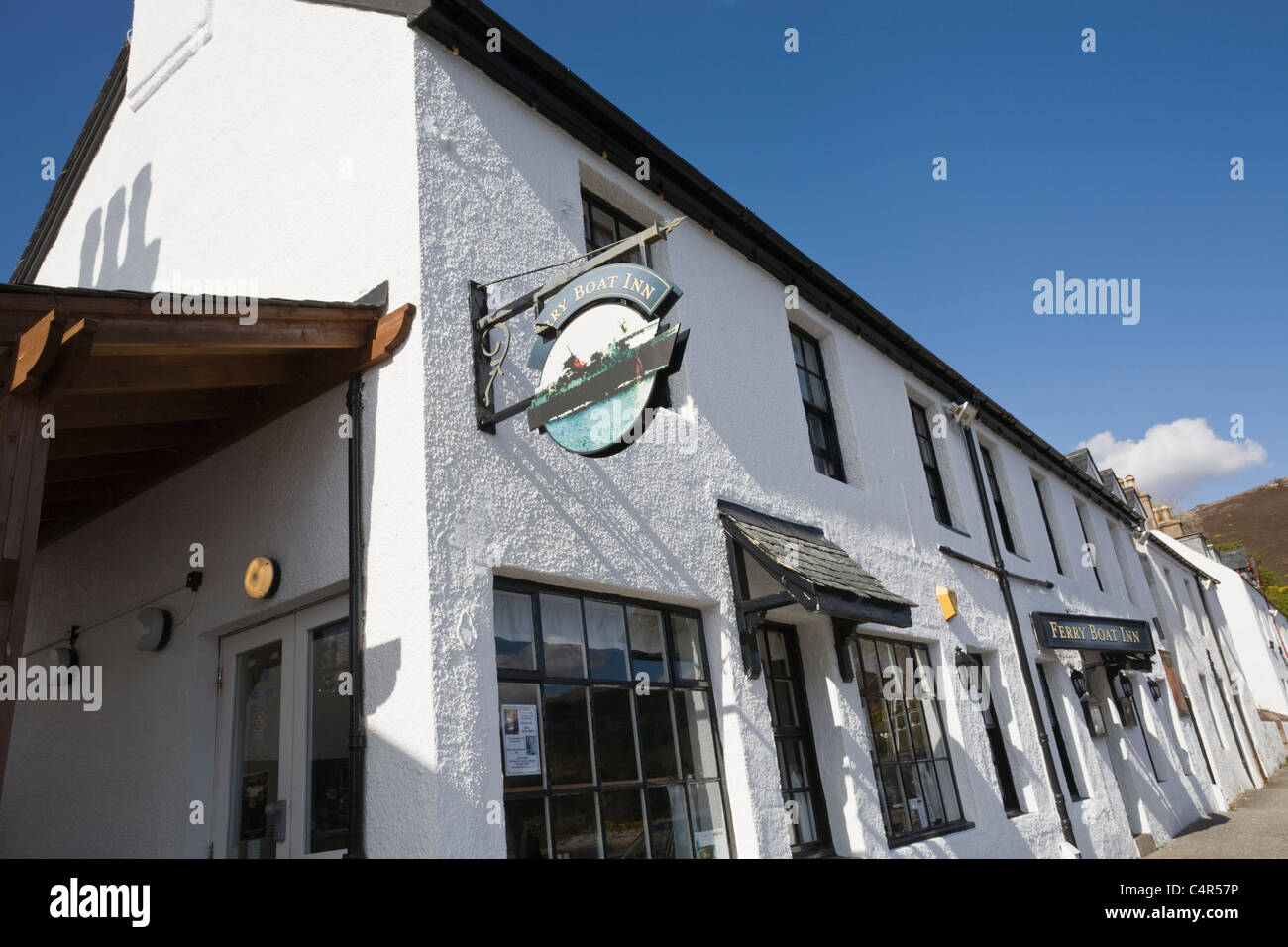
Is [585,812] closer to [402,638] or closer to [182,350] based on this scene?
[402,638]

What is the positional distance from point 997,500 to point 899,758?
6.10 m

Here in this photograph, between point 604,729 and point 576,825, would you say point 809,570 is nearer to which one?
point 604,729

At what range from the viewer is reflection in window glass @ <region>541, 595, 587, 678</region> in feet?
15.4

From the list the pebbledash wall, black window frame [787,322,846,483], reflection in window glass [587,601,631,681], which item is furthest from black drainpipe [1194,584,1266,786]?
reflection in window glass [587,601,631,681]

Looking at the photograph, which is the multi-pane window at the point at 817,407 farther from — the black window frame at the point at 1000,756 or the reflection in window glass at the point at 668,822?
the reflection in window glass at the point at 668,822

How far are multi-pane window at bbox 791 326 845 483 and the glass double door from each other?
15.9ft

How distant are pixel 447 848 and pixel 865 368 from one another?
23.5 ft

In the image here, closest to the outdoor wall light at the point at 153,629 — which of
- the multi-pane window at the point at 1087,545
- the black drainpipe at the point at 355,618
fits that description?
the black drainpipe at the point at 355,618

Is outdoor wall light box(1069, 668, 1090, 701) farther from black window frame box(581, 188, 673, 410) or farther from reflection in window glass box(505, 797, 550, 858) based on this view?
reflection in window glass box(505, 797, 550, 858)

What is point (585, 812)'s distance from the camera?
4.54m

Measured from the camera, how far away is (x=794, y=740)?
6555mm

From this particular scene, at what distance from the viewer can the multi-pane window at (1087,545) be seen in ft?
48.7

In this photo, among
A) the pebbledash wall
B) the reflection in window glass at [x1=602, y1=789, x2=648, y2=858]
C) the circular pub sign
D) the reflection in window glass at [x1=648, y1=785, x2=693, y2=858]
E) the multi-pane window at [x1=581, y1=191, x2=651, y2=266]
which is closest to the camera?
the circular pub sign
